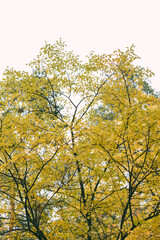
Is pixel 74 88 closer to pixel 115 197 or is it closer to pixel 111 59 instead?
pixel 111 59

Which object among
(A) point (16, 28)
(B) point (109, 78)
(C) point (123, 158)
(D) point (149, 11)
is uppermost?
(A) point (16, 28)

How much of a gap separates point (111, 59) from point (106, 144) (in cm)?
272

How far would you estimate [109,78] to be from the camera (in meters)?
5.96

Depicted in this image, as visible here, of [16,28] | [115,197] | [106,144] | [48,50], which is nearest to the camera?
[106,144]

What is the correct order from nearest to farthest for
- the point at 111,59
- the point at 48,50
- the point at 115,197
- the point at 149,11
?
1. the point at 115,197
2. the point at 111,59
3. the point at 48,50
4. the point at 149,11

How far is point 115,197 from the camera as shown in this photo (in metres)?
4.88

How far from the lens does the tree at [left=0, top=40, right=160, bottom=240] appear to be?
13.1 feet

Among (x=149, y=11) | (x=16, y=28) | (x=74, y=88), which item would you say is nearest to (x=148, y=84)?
(x=74, y=88)

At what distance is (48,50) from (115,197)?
4.89m

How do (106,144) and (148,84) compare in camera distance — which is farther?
(148,84)

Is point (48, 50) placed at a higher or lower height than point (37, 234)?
higher

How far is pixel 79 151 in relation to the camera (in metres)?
4.28

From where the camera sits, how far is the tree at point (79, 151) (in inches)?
157

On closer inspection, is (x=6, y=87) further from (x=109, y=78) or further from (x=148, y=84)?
(x=148, y=84)
